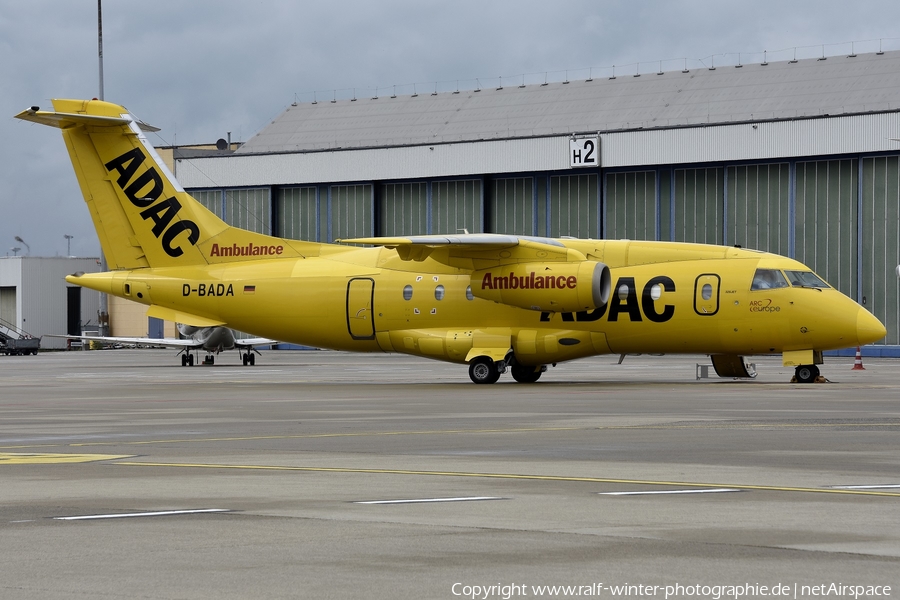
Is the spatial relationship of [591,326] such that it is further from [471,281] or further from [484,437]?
[484,437]

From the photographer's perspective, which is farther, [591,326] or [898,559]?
[591,326]

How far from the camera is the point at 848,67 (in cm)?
7638

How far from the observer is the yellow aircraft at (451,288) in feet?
113

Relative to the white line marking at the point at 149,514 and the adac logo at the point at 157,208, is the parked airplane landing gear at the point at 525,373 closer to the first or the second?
the adac logo at the point at 157,208

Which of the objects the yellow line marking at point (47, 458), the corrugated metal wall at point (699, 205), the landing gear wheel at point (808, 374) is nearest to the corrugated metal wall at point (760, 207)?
the corrugated metal wall at point (699, 205)

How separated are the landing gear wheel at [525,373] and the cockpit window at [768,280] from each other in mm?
7402

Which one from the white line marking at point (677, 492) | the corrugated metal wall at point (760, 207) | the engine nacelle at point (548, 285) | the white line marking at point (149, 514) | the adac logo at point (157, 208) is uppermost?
the corrugated metal wall at point (760, 207)

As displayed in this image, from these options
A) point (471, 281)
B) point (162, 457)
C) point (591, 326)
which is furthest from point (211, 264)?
point (162, 457)

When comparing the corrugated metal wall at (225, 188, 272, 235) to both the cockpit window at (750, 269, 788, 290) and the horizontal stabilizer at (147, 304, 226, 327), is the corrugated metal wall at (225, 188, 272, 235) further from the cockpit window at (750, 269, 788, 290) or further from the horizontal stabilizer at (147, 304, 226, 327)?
the cockpit window at (750, 269, 788, 290)

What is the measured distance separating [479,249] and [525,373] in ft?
15.8

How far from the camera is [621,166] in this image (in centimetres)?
7725

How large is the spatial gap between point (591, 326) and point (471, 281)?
370 cm

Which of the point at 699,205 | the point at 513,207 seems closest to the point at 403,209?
the point at 513,207

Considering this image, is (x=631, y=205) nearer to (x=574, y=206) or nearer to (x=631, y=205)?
(x=631, y=205)
